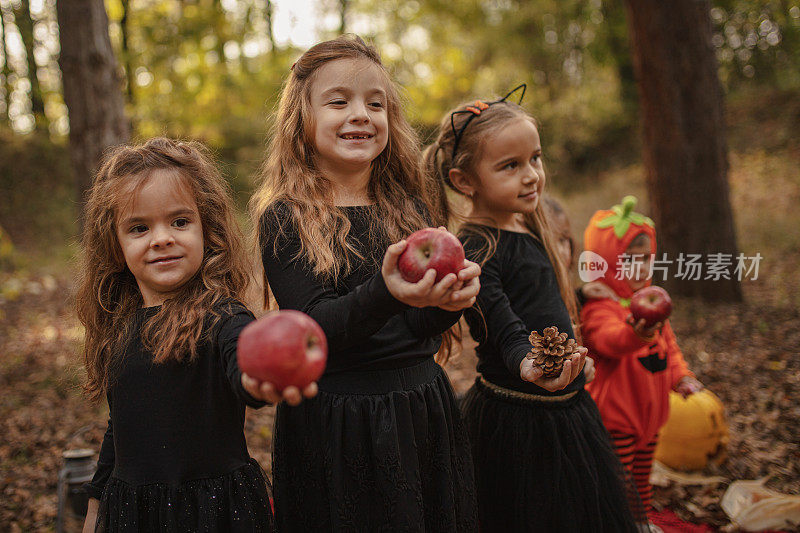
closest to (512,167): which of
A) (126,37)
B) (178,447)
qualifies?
(178,447)

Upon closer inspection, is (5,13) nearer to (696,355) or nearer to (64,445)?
(64,445)

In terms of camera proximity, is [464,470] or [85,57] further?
[85,57]

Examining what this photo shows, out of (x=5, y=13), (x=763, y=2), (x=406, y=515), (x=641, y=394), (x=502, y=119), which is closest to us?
(x=406, y=515)

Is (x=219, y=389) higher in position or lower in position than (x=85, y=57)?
lower

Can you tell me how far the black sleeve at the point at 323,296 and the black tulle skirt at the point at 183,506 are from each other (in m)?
0.59

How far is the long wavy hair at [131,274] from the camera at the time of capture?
1.91m

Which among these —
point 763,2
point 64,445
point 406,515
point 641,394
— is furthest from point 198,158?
point 763,2

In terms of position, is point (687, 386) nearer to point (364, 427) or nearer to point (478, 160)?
point (478, 160)

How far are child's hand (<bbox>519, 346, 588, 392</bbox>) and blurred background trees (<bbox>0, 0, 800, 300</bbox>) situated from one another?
9145 mm

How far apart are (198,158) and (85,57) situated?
11.5 ft

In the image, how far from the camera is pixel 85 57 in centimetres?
475

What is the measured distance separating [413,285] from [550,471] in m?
1.28

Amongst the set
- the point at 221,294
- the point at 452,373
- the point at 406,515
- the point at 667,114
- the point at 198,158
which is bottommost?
the point at 452,373

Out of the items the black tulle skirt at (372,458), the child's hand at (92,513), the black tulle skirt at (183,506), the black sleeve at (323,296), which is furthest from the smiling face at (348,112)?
the child's hand at (92,513)
